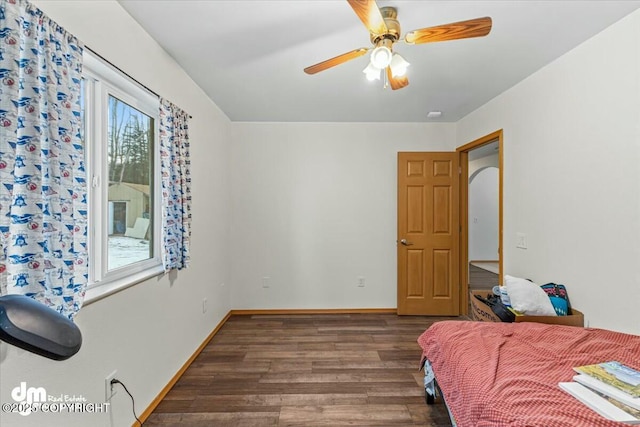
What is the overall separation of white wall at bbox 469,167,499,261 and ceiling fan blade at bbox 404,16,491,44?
7050 mm

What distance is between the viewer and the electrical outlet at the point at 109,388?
1587mm

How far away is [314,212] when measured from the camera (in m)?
3.93

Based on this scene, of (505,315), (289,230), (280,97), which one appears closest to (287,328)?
(289,230)

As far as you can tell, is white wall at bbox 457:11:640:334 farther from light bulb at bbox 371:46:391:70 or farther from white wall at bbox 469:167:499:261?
white wall at bbox 469:167:499:261

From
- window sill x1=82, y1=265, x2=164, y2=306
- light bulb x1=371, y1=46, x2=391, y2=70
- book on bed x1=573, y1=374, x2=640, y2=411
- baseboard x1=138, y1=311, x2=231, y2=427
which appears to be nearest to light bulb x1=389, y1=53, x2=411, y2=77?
light bulb x1=371, y1=46, x2=391, y2=70

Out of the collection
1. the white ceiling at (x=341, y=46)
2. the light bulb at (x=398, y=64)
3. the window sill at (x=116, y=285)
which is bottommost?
the window sill at (x=116, y=285)

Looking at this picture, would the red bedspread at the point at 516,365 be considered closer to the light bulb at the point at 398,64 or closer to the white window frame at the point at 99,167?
the light bulb at the point at 398,64

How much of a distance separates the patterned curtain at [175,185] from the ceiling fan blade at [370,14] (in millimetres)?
1530

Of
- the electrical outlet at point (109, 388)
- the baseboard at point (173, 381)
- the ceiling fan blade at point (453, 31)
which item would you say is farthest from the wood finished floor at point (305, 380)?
the ceiling fan blade at point (453, 31)

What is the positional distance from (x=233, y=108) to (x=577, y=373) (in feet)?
11.7

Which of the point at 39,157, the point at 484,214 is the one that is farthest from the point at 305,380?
the point at 484,214

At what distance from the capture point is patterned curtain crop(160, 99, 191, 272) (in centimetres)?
217

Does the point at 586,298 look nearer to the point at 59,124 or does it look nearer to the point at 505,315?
the point at 505,315

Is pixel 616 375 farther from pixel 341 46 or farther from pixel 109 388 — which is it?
pixel 109 388
